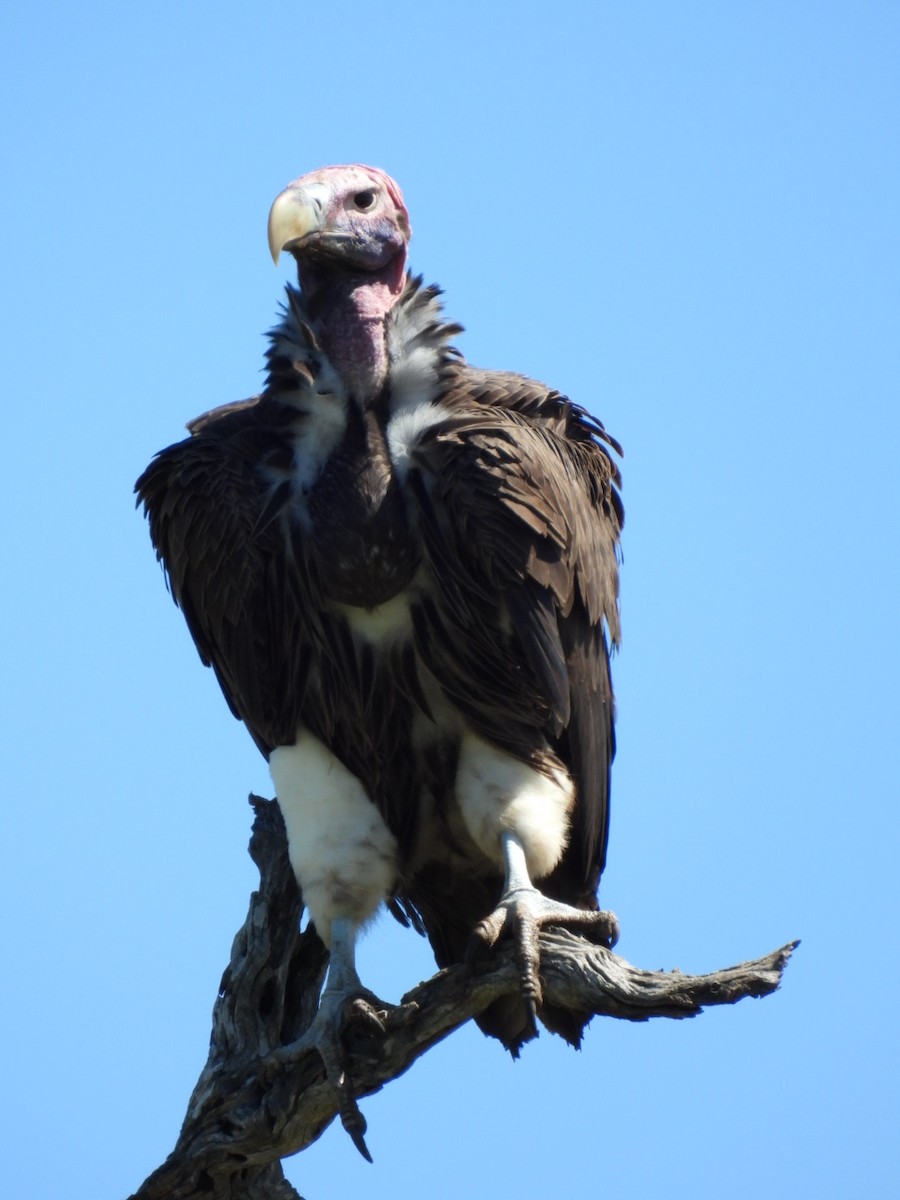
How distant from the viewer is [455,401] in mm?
6699

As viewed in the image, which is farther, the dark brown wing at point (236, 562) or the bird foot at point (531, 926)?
the dark brown wing at point (236, 562)

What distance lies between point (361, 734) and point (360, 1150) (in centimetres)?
138

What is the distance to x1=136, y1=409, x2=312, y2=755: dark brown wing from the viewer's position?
6625mm

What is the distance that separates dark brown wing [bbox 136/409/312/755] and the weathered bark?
0.76m

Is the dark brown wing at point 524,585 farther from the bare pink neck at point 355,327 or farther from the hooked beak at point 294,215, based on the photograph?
the hooked beak at point 294,215

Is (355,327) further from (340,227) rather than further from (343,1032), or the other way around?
(343,1032)

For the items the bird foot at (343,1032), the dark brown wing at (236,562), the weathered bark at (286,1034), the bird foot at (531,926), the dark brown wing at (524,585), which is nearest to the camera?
the weathered bark at (286,1034)

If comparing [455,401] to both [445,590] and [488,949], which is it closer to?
[445,590]

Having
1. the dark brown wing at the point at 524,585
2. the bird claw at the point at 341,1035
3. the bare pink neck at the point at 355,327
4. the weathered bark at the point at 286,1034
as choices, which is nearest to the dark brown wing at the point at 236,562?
the bare pink neck at the point at 355,327

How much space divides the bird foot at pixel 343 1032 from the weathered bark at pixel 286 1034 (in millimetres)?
30

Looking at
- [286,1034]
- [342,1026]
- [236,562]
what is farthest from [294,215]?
[286,1034]

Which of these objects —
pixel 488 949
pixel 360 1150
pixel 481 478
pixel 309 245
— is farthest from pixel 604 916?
pixel 309 245

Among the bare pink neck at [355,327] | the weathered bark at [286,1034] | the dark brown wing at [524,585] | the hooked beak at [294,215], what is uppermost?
the hooked beak at [294,215]

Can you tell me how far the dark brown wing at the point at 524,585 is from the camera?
21.0 ft
